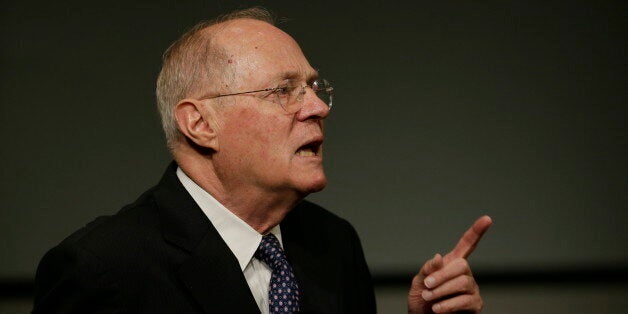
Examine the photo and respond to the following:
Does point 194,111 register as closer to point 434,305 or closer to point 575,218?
point 434,305

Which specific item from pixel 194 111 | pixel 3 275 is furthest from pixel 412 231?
pixel 3 275

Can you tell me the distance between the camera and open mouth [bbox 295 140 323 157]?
1484 mm

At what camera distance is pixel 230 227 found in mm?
1464

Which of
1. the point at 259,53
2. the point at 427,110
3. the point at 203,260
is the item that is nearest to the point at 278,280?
the point at 203,260

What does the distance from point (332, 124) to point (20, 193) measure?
1.07 m

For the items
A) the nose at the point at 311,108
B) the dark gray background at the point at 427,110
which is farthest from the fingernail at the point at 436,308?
the dark gray background at the point at 427,110

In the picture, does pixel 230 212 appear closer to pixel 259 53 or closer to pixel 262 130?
pixel 262 130

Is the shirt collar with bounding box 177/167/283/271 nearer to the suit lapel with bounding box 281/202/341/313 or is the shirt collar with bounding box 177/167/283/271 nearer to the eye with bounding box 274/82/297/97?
the suit lapel with bounding box 281/202/341/313

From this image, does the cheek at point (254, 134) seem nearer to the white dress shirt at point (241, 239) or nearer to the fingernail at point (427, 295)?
the white dress shirt at point (241, 239)

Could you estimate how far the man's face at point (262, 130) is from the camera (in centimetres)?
145

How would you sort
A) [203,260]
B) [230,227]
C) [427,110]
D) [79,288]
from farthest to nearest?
[427,110] < [230,227] < [203,260] < [79,288]

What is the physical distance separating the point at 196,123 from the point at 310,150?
26cm

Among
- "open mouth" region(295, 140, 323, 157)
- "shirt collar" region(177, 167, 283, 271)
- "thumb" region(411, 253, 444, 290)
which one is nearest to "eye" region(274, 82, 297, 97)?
"open mouth" region(295, 140, 323, 157)

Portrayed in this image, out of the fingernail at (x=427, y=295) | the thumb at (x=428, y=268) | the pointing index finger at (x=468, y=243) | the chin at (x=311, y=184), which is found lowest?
the fingernail at (x=427, y=295)
